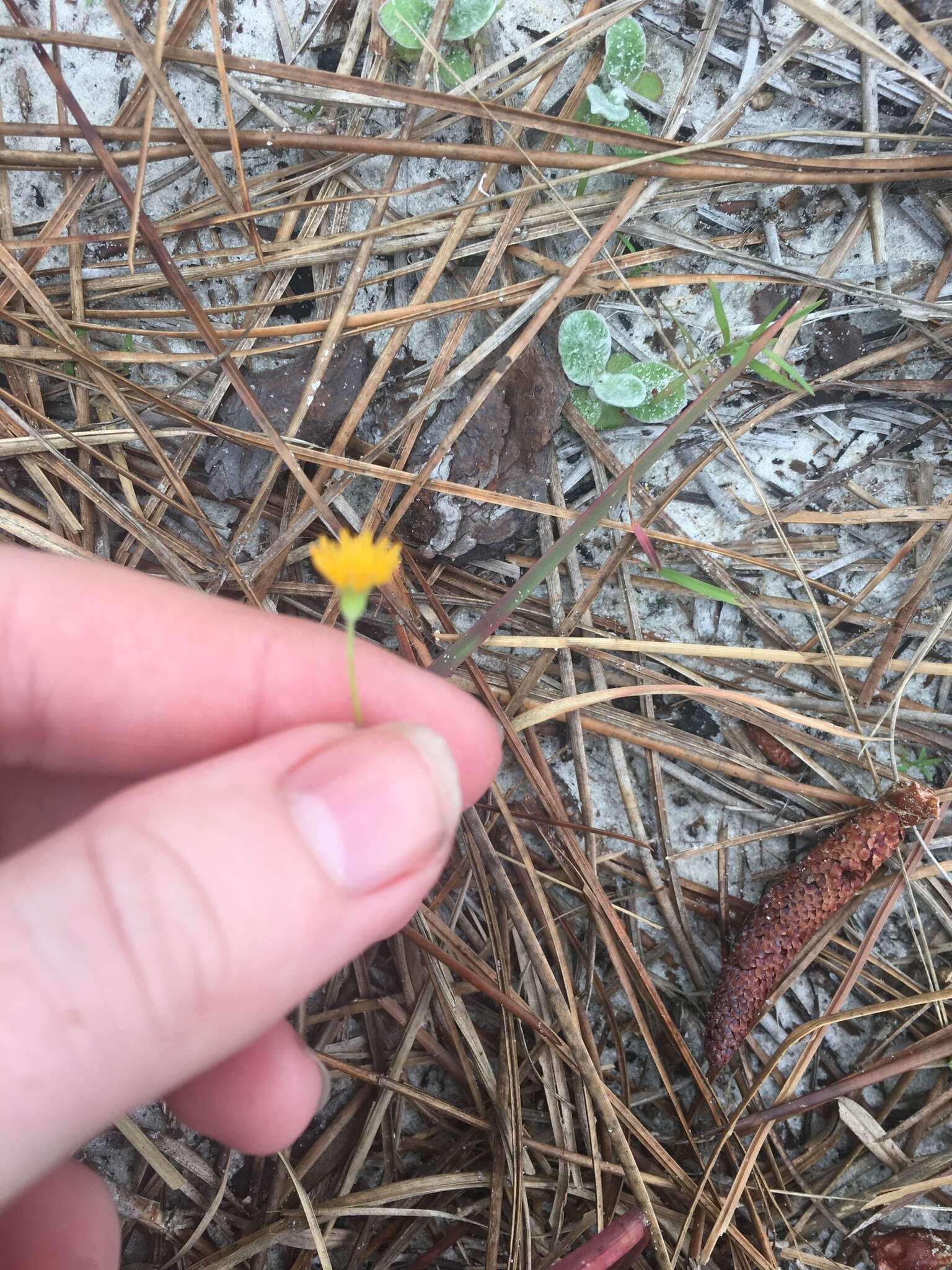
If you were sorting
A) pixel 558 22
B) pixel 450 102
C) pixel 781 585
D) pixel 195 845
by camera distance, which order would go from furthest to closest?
1. pixel 781 585
2. pixel 558 22
3. pixel 450 102
4. pixel 195 845

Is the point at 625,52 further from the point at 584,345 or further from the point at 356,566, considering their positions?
the point at 356,566

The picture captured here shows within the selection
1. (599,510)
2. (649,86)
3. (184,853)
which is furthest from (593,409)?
(184,853)

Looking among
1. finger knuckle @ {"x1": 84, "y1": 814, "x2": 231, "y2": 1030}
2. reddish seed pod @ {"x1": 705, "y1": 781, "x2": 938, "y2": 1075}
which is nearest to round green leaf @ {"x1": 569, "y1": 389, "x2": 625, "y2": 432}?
reddish seed pod @ {"x1": 705, "y1": 781, "x2": 938, "y2": 1075}

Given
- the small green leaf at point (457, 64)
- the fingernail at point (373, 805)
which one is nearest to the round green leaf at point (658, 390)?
the small green leaf at point (457, 64)

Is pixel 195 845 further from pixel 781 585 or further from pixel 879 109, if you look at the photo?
pixel 879 109

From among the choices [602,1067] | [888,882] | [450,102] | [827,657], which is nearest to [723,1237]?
[602,1067]
